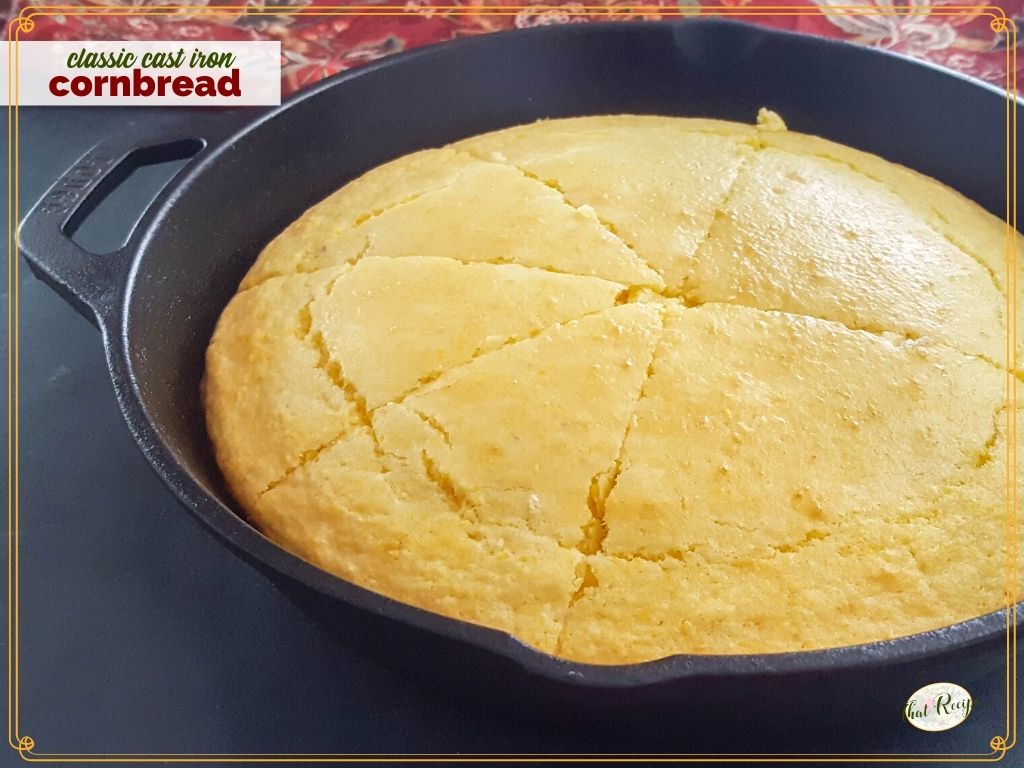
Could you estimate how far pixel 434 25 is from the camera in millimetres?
2111

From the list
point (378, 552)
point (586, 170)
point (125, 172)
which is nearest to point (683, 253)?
point (586, 170)

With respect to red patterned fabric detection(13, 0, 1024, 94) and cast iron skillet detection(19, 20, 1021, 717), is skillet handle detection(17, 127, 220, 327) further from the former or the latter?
red patterned fabric detection(13, 0, 1024, 94)

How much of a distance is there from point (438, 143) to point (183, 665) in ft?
3.57

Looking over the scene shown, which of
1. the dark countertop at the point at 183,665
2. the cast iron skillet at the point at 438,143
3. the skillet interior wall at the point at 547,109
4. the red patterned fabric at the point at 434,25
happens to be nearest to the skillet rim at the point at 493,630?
the cast iron skillet at the point at 438,143

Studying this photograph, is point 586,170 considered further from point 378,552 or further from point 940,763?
A: point 940,763

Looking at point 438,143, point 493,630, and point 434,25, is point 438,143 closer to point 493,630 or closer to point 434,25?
point 434,25

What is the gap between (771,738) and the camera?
1.14m

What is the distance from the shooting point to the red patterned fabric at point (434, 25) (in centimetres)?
190

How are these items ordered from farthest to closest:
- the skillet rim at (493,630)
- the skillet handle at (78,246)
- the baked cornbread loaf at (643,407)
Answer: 1. the skillet handle at (78,246)
2. the baked cornbread loaf at (643,407)
3. the skillet rim at (493,630)

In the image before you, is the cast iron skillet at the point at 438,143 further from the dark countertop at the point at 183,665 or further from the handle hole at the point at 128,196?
the dark countertop at the point at 183,665

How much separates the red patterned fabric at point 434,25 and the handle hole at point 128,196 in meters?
0.29

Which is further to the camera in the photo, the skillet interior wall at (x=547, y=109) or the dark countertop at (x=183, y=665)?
the skillet interior wall at (x=547, y=109)

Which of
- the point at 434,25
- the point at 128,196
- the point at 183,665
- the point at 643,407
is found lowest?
the point at 183,665

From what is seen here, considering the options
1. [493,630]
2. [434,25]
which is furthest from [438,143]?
[493,630]
